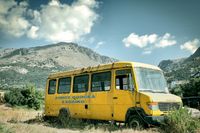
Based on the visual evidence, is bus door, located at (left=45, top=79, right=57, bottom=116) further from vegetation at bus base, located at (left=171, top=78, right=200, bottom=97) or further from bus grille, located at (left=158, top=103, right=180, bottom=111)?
vegetation at bus base, located at (left=171, top=78, right=200, bottom=97)

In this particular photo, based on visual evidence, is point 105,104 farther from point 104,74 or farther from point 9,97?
point 9,97

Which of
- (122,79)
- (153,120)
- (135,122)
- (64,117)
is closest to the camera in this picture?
(153,120)

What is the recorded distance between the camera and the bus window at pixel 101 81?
554 inches

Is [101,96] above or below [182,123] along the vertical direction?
above

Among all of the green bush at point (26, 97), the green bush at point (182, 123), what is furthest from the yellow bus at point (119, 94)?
the green bush at point (26, 97)

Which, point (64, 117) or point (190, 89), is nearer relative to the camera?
point (64, 117)

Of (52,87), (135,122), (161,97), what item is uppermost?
(52,87)

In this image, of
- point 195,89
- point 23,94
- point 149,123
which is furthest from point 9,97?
point 149,123

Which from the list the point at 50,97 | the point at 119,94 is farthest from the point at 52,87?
the point at 119,94

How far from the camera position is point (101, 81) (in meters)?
14.5

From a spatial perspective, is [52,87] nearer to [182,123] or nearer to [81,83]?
[81,83]

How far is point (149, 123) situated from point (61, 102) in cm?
701

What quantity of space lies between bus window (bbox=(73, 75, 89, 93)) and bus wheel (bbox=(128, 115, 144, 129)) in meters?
3.66

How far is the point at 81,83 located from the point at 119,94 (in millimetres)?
3248
